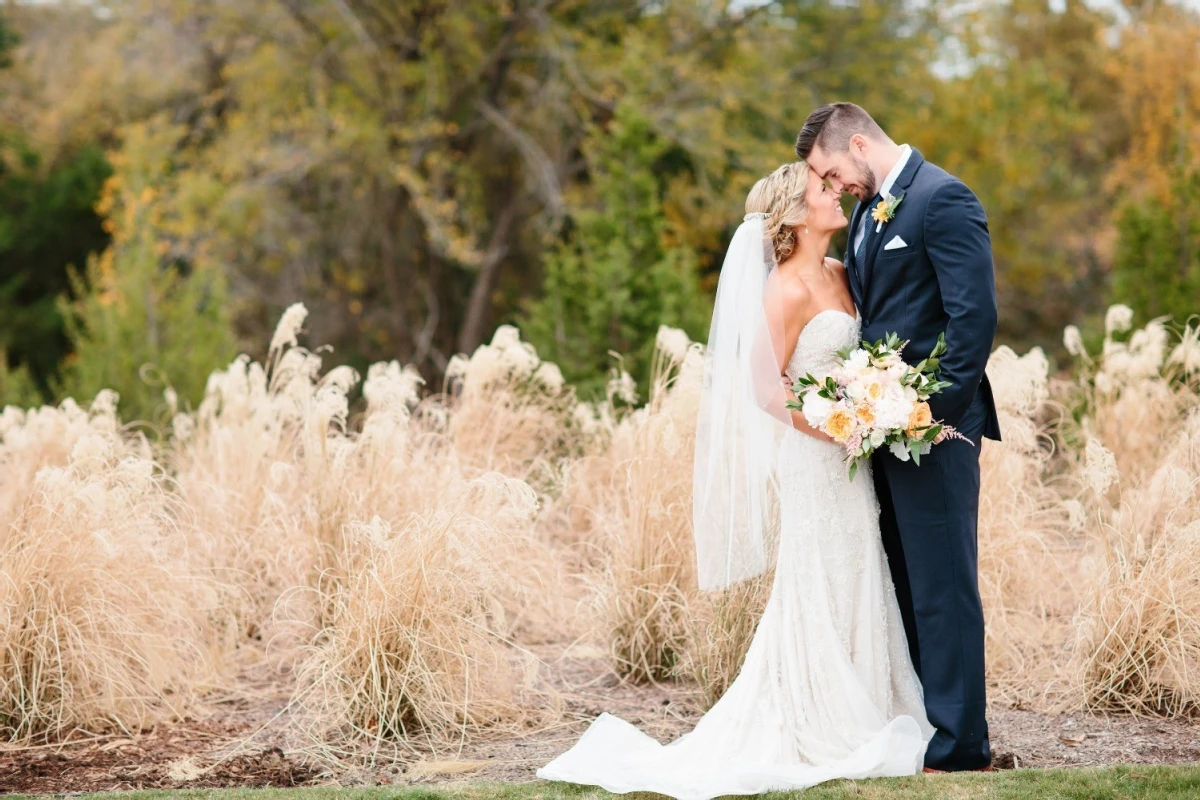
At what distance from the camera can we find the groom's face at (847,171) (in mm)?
4336

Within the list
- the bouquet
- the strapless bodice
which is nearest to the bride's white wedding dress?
the strapless bodice

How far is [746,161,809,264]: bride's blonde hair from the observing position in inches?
170

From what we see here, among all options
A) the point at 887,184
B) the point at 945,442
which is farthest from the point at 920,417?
the point at 887,184

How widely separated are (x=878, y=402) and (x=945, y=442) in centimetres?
34

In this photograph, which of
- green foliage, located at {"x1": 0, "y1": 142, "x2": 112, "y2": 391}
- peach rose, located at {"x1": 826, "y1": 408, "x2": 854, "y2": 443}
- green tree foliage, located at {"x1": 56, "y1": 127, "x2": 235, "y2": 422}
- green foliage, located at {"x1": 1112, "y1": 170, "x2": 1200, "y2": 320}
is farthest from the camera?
green foliage, located at {"x1": 0, "y1": 142, "x2": 112, "y2": 391}

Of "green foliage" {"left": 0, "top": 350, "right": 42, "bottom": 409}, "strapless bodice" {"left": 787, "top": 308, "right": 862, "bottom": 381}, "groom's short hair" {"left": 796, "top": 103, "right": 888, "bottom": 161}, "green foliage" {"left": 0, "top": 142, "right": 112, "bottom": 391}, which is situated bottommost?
"strapless bodice" {"left": 787, "top": 308, "right": 862, "bottom": 381}

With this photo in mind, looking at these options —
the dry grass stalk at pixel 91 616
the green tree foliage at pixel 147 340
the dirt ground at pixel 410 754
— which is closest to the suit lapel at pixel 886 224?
the dirt ground at pixel 410 754

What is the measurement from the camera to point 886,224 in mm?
4168

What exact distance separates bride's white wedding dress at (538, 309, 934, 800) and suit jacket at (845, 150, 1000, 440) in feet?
0.76

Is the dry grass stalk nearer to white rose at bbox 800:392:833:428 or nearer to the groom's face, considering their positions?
white rose at bbox 800:392:833:428

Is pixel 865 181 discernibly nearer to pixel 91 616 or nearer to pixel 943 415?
pixel 943 415

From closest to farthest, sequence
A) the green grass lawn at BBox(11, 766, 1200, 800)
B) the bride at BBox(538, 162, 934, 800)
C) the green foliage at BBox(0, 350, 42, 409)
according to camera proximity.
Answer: the green grass lawn at BBox(11, 766, 1200, 800)
the bride at BBox(538, 162, 934, 800)
the green foliage at BBox(0, 350, 42, 409)

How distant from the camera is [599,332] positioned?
10.2 metres

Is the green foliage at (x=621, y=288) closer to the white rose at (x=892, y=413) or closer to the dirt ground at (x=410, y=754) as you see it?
the dirt ground at (x=410, y=754)
